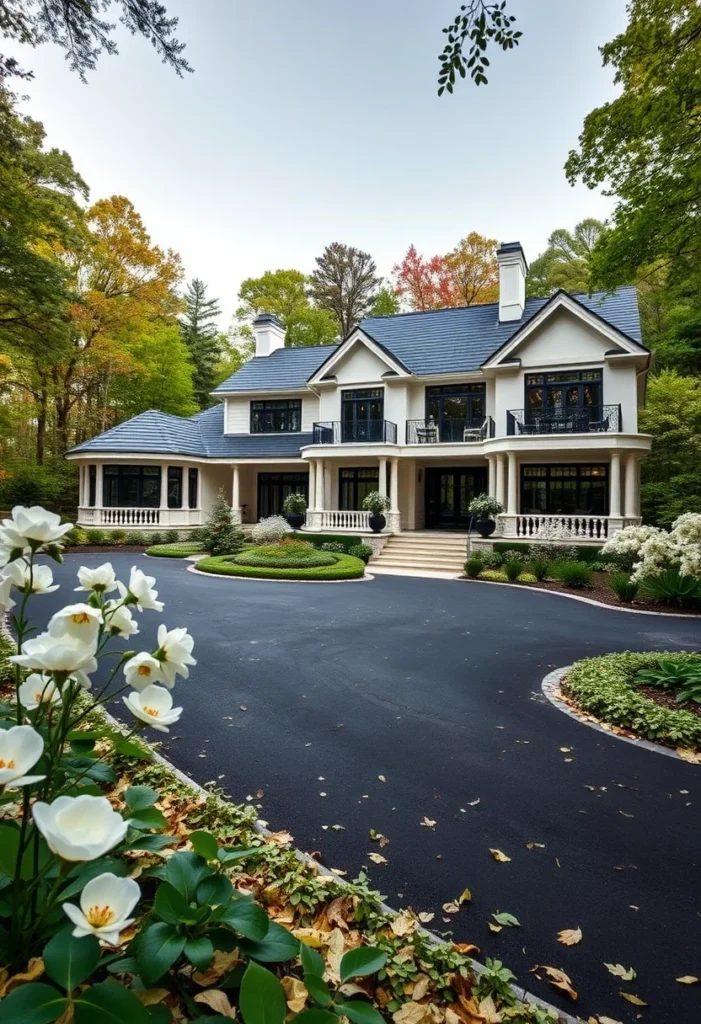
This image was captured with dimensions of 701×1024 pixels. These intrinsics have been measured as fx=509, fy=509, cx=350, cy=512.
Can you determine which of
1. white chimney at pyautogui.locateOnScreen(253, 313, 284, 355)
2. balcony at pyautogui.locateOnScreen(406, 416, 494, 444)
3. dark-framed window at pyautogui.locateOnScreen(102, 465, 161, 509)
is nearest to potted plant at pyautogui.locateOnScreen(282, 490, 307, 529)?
balcony at pyautogui.locateOnScreen(406, 416, 494, 444)

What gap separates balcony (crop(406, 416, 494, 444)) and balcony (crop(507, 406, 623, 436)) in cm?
142

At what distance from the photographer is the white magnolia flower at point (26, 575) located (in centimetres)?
189

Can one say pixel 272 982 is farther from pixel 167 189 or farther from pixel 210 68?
pixel 167 189

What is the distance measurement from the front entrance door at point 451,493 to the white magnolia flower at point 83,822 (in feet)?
68.4

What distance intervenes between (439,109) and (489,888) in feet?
29.2

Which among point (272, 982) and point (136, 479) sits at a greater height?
point (136, 479)

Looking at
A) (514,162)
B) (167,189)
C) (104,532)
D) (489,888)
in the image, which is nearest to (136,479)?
(104,532)

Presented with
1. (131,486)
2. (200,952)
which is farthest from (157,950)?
(131,486)

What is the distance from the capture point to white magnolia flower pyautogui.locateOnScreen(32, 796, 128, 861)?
110cm

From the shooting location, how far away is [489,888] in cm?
276

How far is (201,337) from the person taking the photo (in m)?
40.6

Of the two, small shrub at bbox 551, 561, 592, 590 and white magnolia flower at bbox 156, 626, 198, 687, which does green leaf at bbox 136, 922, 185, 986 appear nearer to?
white magnolia flower at bbox 156, 626, 198, 687

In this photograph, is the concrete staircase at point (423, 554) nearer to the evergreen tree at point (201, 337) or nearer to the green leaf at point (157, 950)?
the green leaf at point (157, 950)

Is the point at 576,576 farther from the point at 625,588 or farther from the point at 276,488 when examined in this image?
the point at 276,488
